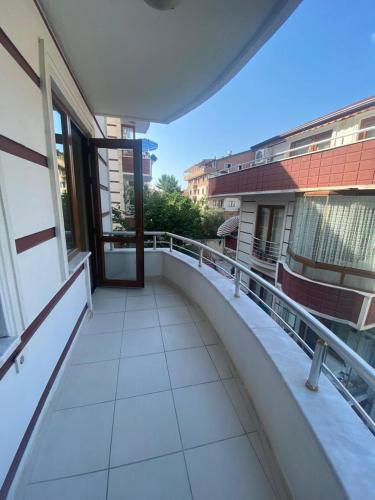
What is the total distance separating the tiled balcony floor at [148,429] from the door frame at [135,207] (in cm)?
116

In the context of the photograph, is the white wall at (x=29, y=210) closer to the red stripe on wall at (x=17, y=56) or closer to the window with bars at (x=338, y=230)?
the red stripe on wall at (x=17, y=56)

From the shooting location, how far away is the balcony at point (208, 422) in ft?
2.57

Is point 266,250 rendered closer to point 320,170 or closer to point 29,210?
point 320,170

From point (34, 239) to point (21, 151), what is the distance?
18.0 inches

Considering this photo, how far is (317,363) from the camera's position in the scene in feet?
2.89

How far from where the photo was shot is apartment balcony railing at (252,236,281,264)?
17.5ft

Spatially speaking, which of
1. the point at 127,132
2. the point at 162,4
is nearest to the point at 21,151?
the point at 162,4

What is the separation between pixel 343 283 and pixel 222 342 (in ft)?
10.2

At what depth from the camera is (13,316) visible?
0.90 meters

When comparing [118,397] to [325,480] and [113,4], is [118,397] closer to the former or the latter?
[325,480]

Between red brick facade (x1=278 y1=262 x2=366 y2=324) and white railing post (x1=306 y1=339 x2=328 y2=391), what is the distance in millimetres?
3438

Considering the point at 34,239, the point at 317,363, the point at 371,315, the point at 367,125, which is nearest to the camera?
the point at 317,363

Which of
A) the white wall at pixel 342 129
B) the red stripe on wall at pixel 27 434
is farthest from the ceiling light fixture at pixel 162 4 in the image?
the white wall at pixel 342 129

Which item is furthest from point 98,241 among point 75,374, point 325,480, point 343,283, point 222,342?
point 343,283
